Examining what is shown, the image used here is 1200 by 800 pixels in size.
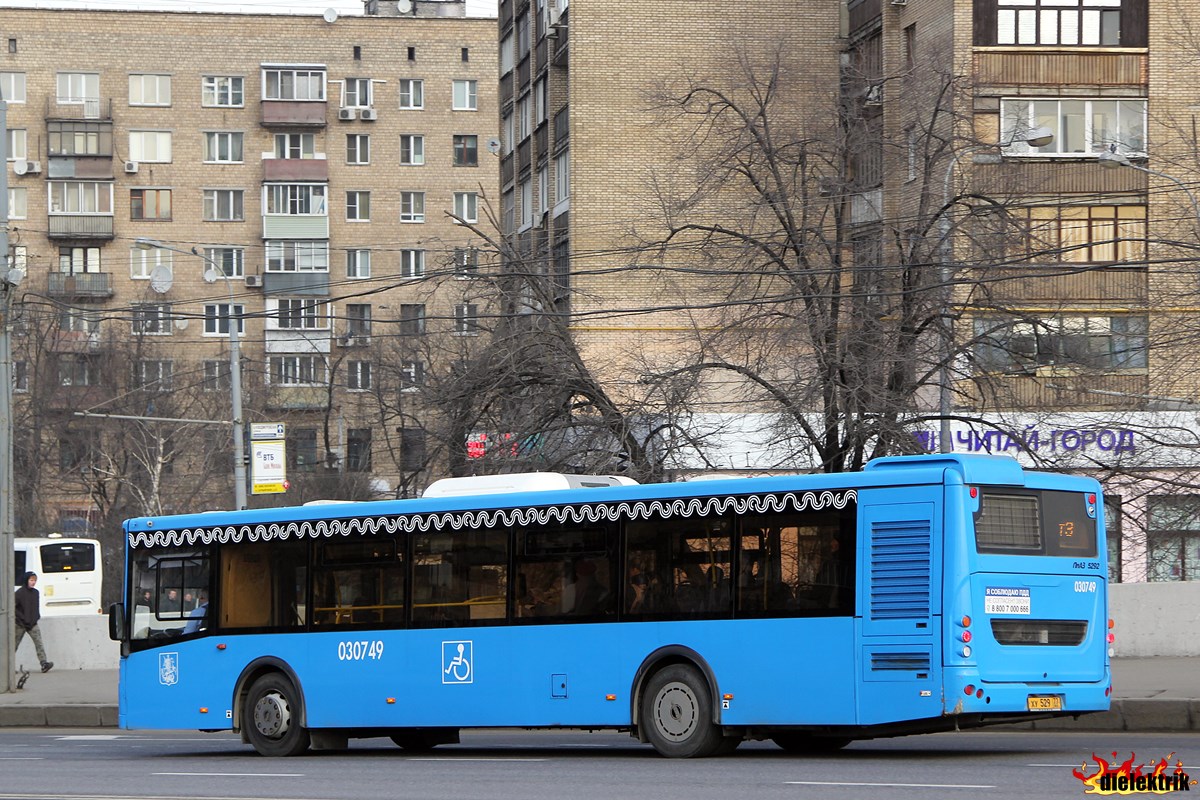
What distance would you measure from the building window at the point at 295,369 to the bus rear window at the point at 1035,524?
6207cm

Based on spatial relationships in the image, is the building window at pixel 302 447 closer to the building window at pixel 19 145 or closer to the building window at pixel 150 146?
the building window at pixel 150 146

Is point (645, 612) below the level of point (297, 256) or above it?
below

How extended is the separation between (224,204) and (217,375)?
14647 millimetres

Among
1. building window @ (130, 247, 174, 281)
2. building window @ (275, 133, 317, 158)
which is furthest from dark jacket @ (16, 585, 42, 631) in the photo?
building window @ (275, 133, 317, 158)

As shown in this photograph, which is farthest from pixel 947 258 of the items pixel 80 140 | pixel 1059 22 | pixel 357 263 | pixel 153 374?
pixel 80 140

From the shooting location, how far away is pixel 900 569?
1506 centimetres

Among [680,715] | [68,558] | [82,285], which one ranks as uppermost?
[82,285]

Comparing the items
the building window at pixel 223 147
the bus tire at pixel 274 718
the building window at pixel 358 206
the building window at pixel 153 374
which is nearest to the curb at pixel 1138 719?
the bus tire at pixel 274 718

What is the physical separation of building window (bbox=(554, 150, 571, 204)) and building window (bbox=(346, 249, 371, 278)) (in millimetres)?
33627

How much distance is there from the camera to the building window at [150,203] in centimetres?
8056

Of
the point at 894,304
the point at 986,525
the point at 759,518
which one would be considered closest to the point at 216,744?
the point at 759,518

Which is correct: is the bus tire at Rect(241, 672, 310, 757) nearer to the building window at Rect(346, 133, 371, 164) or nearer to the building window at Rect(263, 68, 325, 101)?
the building window at Rect(346, 133, 371, 164)

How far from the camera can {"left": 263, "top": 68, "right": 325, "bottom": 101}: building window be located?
265 ft
